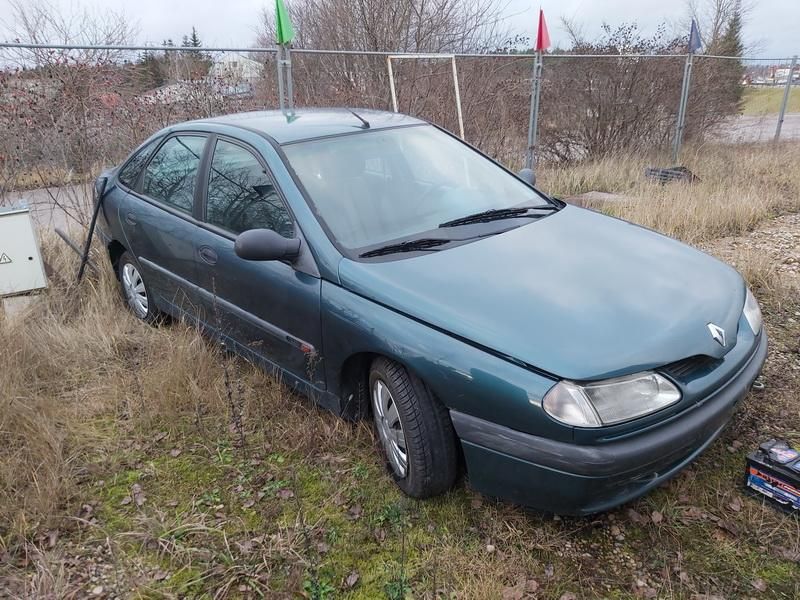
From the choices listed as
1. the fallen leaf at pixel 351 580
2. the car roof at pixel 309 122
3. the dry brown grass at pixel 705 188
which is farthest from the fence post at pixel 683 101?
the fallen leaf at pixel 351 580

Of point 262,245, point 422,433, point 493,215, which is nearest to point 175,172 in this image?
point 262,245

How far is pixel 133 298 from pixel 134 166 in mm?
1029

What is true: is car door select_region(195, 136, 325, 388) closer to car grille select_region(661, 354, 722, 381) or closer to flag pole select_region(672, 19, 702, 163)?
car grille select_region(661, 354, 722, 381)

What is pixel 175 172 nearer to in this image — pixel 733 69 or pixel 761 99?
Answer: pixel 733 69

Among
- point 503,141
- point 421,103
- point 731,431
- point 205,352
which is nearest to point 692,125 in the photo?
point 503,141

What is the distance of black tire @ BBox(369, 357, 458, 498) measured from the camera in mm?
2484

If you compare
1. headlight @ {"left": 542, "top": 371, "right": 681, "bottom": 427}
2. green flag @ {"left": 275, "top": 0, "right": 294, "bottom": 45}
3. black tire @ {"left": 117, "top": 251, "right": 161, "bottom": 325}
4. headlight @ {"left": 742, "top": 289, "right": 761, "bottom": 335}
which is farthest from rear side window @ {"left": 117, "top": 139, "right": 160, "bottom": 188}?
headlight @ {"left": 742, "top": 289, "right": 761, "bottom": 335}

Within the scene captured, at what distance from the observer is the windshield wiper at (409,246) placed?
2.86 m

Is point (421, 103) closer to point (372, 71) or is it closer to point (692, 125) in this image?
point (372, 71)

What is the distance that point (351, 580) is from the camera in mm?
2365

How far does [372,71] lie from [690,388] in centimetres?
892

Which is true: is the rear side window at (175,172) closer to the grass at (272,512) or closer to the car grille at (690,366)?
the grass at (272,512)

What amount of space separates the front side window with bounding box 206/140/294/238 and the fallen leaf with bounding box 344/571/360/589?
5.14ft

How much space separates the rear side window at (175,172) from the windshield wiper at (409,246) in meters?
1.47
